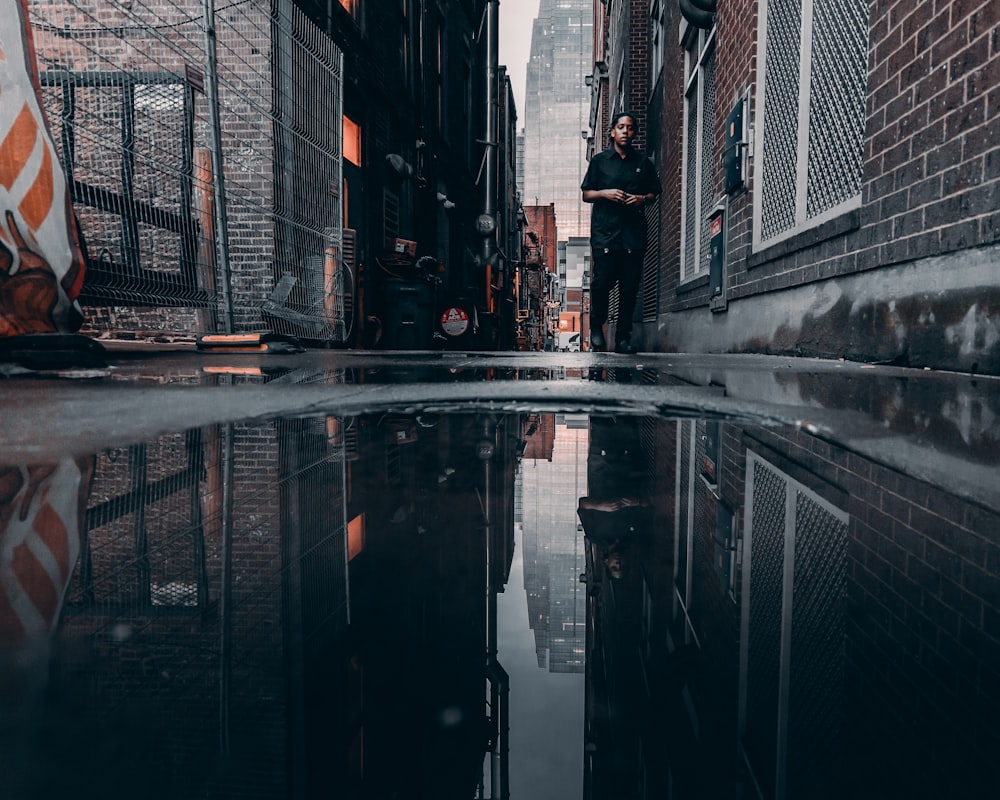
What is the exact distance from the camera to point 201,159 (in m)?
5.96

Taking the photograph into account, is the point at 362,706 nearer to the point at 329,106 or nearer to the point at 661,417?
the point at 661,417

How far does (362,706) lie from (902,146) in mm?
2995

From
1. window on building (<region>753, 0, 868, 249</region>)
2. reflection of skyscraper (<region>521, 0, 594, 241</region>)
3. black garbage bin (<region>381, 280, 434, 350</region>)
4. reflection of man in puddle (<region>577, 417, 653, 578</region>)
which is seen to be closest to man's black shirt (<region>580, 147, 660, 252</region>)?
window on building (<region>753, 0, 868, 249</region>)

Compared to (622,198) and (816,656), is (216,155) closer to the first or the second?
(622,198)

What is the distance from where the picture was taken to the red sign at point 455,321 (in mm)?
10289

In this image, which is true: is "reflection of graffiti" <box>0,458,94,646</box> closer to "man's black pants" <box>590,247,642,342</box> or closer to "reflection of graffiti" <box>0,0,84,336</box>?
"reflection of graffiti" <box>0,0,84,336</box>

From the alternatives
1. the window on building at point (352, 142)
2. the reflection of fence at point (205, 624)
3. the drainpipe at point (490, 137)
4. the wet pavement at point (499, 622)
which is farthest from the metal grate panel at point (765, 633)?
the drainpipe at point (490, 137)

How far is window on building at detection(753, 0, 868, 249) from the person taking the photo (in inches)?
132

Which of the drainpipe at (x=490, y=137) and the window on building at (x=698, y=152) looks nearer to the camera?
the window on building at (x=698, y=152)

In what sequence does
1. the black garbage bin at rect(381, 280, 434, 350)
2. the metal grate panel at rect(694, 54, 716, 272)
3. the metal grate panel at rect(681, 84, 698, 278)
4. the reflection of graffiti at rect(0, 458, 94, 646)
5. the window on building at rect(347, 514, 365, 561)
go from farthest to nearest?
the black garbage bin at rect(381, 280, 434, 350) → the metal grate panel at rect(681, 84, 698, 278) → the metal grate panel at rect(694, 54, 716, 272) → the window on building at rect(347, 514, 365, 561) → the reflection of graffiti at rect(0, 458, 94, 646)

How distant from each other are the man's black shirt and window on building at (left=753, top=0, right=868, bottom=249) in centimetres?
87

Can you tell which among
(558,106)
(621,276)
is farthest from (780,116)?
(558,106)

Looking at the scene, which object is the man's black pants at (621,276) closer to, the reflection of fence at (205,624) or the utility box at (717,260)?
the utility box at (717,260)

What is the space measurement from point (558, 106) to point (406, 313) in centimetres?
9614
